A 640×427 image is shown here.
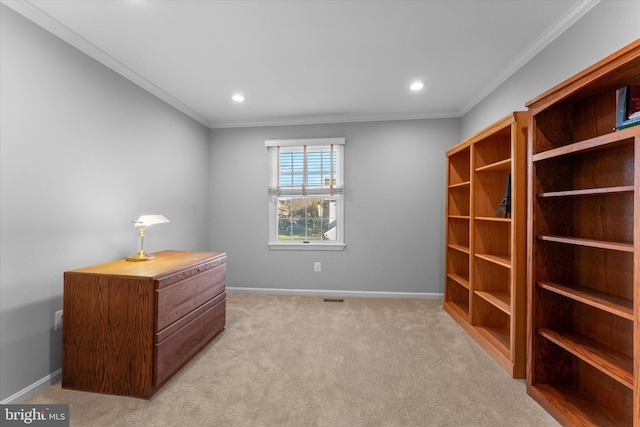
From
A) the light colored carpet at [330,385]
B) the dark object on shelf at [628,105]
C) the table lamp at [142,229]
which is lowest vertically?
the light colored carpet at [330,385]

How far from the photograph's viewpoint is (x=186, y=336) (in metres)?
2.16

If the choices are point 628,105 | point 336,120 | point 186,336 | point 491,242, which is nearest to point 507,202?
point 491,242

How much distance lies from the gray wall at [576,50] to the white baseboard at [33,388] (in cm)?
421

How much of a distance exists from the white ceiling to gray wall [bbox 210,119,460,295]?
63 centimetres

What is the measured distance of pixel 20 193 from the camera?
1.76 metres

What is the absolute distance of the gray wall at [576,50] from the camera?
1.57 meters

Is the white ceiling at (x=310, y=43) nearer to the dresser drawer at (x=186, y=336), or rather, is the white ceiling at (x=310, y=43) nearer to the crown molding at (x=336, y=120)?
the crown molding at (x=336, y=120)

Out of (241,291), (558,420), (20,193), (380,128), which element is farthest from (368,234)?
(20,193)

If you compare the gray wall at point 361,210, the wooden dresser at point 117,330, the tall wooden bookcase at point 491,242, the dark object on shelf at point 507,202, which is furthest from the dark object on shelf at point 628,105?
the wooden dresser at point 117,330

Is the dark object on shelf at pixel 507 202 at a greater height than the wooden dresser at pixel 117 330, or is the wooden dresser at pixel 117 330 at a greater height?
the dark object on shelf at pixel 507 202

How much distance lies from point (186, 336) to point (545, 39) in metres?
3.61

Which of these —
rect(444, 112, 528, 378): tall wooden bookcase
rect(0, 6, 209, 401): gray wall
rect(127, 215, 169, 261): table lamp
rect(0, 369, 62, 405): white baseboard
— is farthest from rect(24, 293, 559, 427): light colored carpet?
rect(127, 215, 169, 261): table lamp

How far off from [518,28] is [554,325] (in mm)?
2120

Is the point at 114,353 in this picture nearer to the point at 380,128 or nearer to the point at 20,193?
the point at 20,193
